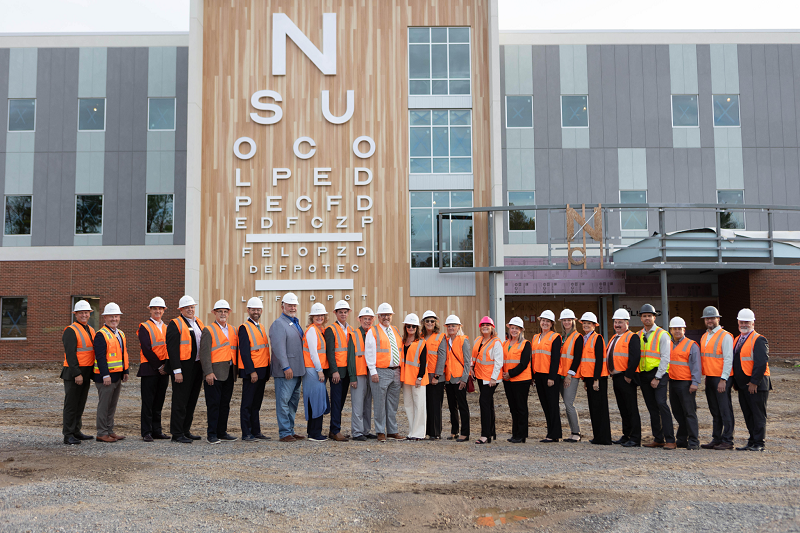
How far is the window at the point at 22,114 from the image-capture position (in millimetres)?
25141

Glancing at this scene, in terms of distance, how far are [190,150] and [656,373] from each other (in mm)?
14726

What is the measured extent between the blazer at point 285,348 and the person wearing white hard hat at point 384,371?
38.9 inches

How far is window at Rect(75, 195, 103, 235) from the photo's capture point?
24.8 metres

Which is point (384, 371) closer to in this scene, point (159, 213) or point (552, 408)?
point (552, 408)

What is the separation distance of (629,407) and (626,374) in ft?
1.58

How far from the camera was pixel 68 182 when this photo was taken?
2492 cm

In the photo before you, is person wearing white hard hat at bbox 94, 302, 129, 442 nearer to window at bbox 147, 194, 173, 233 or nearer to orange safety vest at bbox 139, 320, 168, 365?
Result: orange safety vest at bbox 139, 320, 168, 365

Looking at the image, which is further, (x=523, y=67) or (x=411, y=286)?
(x=523, y=67)

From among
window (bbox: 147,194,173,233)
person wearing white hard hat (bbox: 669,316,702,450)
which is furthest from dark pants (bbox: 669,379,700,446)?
window (bbox: 147,194,173,233)

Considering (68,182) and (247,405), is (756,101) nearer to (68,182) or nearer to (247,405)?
(247,405)

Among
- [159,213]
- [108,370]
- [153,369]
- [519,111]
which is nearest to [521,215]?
[519,111]

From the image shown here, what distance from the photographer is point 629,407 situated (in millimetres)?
9492

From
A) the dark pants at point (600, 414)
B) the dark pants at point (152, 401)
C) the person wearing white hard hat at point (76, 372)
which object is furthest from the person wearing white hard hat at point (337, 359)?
the dark pants at point (600, 414)

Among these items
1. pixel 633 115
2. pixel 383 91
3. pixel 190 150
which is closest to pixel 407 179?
pixel 383 91
